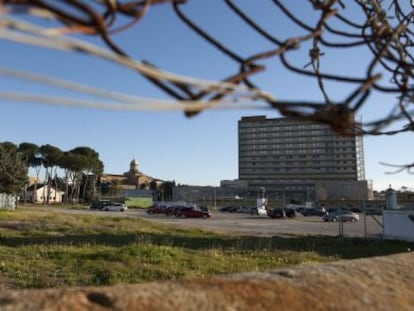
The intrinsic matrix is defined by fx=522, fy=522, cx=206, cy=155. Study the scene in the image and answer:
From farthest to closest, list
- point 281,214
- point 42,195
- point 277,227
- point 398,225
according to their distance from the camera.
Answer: point 42,195, point 281,214, point 277,227, point 398,225

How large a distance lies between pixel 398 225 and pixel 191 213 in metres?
35.7

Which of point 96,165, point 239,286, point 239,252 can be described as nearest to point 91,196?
point 96,165

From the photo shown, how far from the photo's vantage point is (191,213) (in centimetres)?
5841

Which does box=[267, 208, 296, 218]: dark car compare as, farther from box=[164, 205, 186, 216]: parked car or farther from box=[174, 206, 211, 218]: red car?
box=[164, 205, 186, 216]: parked car

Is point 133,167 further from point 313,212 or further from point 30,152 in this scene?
point 313,212

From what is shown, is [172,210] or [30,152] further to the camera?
[30,152]

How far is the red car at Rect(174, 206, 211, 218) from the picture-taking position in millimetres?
58000

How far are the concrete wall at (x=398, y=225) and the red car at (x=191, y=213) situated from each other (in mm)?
33700

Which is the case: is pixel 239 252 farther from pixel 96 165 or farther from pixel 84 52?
pixel 96 165

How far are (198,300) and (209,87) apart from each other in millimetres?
1402

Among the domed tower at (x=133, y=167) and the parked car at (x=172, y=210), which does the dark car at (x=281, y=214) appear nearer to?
the parked car at (x=172, y=210)

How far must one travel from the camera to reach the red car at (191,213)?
58.0 m

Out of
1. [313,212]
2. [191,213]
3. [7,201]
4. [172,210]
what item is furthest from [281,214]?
[7,201]

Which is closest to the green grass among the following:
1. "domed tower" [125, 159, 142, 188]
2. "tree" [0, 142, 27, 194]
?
"tree" [0, 142, 27, 194]
